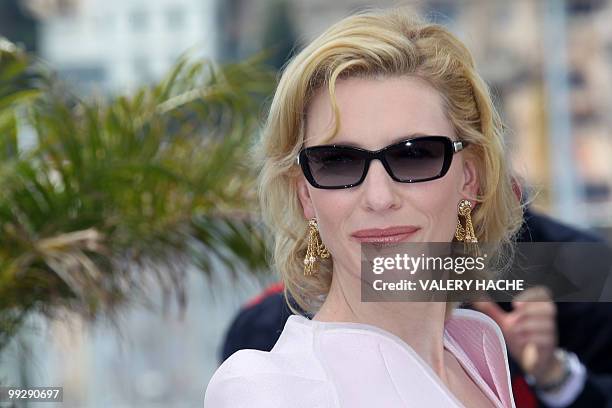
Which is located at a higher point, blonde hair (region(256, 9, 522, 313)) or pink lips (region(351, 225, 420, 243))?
blonde hair (region(256, 9, 522, 313))

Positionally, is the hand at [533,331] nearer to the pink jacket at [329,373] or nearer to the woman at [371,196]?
the woman at [371,196]

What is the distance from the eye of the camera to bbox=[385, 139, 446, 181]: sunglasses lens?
1213mm

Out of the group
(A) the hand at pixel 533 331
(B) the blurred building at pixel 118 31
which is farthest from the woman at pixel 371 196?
(B) the blurred building at pixel 118 31

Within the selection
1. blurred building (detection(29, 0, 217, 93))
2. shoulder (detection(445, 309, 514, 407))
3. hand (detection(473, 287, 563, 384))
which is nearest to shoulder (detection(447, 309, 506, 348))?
shoulder (detection(445, 309, 514, 407))

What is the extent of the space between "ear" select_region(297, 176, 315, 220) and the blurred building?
763 cm

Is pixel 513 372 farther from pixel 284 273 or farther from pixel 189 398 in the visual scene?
pixel 189 398

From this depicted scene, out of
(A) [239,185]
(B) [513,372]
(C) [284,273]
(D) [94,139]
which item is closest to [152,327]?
(A) [239,185]

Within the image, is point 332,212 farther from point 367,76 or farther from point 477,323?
point 477,323

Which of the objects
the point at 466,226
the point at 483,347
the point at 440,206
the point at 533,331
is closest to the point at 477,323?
the point at 483,347

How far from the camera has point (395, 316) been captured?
4.22 feet

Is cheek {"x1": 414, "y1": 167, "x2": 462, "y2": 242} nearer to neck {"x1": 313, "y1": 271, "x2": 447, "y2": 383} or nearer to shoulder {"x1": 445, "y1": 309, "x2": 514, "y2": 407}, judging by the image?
neck {"x1": 313, "y1": 271, "x2": 447, "y2": 383}

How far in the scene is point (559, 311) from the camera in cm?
249

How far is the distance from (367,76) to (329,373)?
15.5 inches

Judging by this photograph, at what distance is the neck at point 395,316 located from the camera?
128 cm
